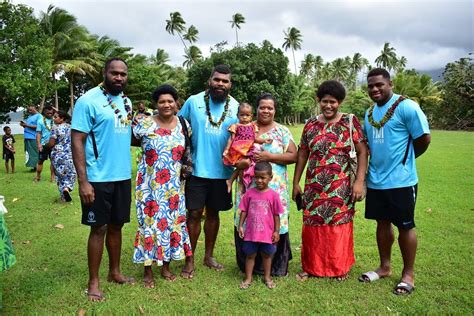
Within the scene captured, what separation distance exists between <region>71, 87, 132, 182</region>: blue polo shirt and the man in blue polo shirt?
8.38 feet

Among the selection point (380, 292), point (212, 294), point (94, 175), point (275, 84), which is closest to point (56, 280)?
point (94, 175)

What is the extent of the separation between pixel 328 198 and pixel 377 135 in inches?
32.6

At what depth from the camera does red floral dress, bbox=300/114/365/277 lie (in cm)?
412

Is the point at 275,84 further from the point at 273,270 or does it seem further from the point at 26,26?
the point at 273,270

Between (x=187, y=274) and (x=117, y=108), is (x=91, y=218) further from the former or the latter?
(x=187, y=274)

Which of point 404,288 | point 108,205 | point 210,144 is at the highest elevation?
point 210,144

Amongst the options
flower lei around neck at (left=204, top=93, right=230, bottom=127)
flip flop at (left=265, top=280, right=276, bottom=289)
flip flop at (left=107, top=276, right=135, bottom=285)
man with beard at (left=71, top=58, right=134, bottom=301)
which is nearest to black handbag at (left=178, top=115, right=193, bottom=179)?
flower lei around neck at (left=204, top=93, right=230, bottom=127)

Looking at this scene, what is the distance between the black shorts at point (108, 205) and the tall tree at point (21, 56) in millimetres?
18440

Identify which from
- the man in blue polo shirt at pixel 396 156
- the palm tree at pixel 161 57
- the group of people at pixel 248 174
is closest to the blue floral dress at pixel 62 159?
the group of people at pixel 248 174

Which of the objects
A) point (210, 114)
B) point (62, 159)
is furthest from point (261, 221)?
point (62, 159)

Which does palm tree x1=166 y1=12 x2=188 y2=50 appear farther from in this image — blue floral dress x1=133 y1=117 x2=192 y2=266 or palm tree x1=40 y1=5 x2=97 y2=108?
blue floral dress x1=133 y1=117 x2=192 y2=266

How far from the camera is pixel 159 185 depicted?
408 centimetres

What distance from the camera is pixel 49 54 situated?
22.1 metres

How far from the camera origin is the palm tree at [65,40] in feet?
89.1
